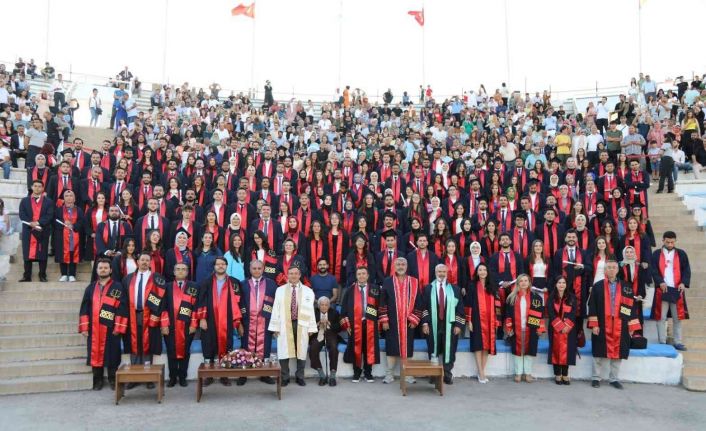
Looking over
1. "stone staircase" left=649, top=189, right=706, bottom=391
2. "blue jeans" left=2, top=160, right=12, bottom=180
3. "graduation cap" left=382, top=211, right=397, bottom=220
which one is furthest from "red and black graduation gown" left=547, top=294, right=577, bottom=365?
"blue jeans" left=2, top=160, right=12, bottom=180

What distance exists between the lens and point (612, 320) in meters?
8.24

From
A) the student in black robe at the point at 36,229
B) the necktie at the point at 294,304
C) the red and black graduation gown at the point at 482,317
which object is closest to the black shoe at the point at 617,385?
the red and black graduation gown at the point at 482,317

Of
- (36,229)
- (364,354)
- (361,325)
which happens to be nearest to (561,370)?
(364,354)

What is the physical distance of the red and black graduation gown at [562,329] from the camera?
325 inches

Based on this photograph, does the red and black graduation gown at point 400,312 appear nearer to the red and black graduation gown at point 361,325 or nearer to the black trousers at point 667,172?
the red and black graduation gown at point 361,325

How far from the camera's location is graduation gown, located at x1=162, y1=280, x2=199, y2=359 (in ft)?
25.8

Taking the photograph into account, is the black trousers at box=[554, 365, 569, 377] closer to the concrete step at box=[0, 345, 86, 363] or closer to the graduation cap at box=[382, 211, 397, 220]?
the graduation cap at box=[382, 211, 397, 220]

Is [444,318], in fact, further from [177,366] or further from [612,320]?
[177,366]

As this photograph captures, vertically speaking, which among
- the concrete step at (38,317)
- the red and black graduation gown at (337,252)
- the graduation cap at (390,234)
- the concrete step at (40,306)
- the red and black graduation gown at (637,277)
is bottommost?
the concrete step at (38,317)

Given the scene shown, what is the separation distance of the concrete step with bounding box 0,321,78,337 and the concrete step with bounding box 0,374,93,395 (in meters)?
0.89

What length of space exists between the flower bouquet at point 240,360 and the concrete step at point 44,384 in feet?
5.85

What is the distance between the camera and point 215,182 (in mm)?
11438

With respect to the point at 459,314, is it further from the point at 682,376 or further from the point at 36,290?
the point at 36,290

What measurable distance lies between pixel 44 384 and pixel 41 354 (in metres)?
0.63
